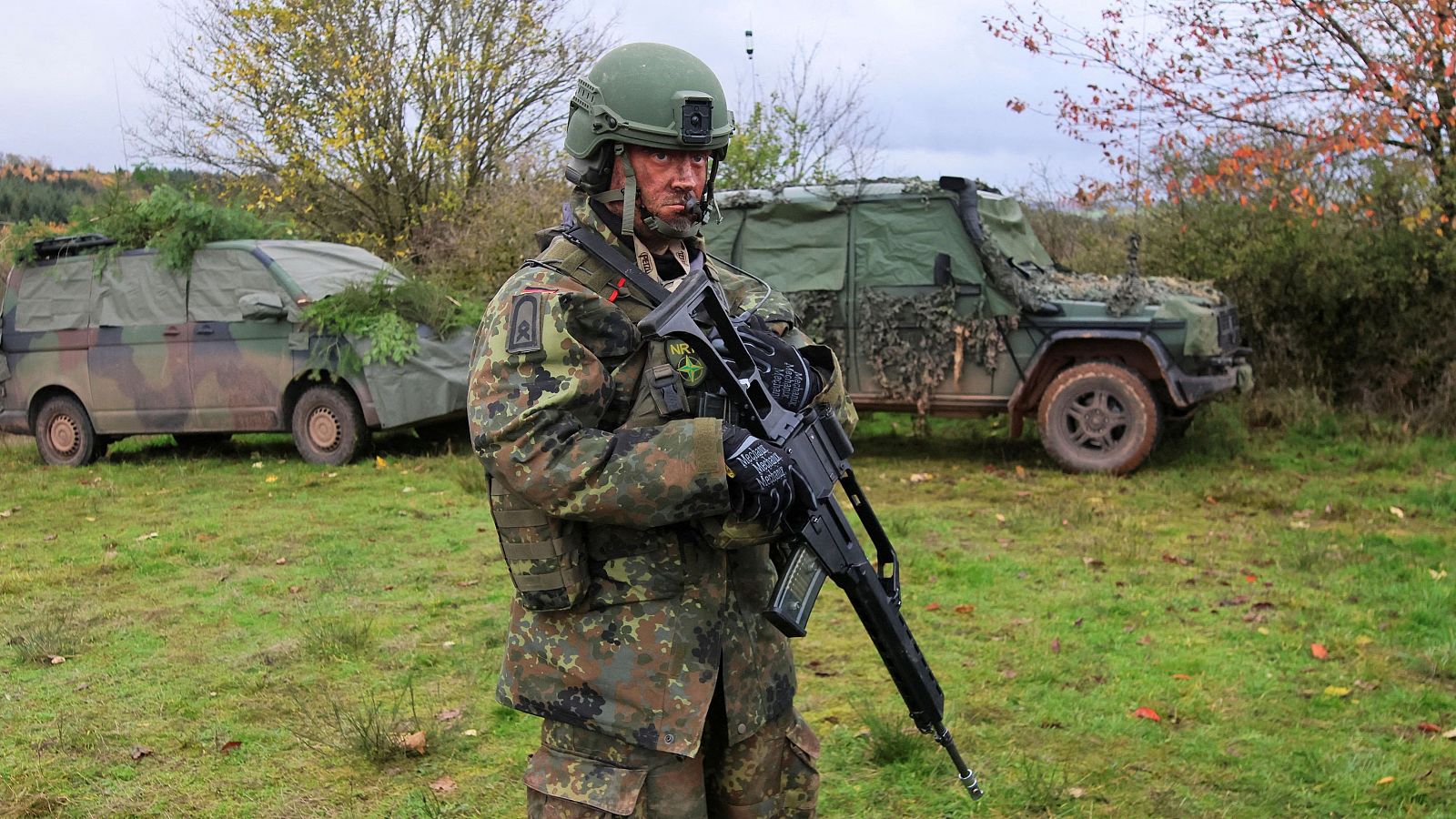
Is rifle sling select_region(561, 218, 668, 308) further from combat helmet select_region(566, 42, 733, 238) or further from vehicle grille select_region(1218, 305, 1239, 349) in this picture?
vehicle grille select_region(1218, 305, 1239, 349)

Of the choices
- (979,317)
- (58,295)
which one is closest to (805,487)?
(979,317)

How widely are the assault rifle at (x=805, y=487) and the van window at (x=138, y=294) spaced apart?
837 centimetres

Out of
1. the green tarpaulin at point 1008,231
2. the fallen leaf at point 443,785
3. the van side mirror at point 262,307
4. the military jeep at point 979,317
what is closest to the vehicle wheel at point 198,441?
the van side mirror at point 262,307

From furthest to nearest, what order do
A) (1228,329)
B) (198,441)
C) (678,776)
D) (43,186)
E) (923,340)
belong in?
1. (43,186)
2. (198,441)
3. (923,340)
4. (1228,329)
5. (678,776)

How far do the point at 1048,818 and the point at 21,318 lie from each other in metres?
9.63

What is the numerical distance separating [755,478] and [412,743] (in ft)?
7.73

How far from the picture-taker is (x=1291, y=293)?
9938mm

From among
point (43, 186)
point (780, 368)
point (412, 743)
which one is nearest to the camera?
point (780, 368)

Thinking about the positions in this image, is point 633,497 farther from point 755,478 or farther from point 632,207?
point 632,207

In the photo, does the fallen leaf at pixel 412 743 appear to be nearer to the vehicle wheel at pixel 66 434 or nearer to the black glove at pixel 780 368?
the black glove at pixel 780 368

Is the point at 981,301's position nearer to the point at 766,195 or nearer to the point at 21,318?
the point at 766,195

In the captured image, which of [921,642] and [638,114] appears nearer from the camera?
[638,114]

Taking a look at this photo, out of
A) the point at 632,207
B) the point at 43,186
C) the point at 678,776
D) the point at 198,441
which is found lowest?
the point at 198,441

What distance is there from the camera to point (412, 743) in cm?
396
